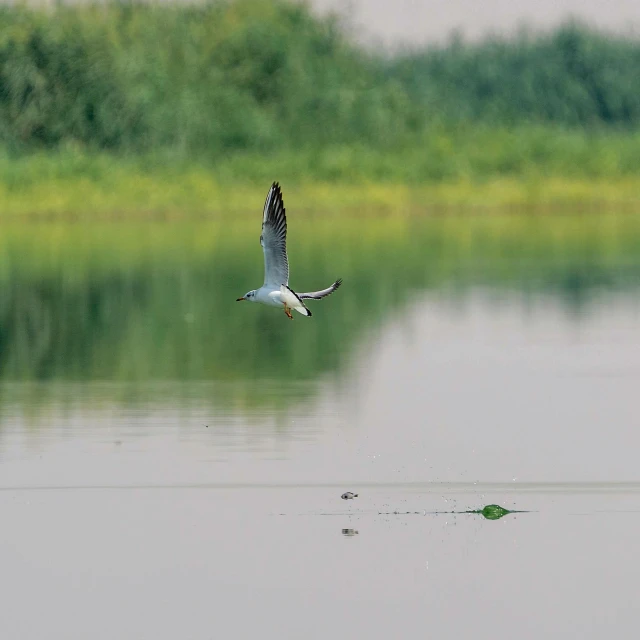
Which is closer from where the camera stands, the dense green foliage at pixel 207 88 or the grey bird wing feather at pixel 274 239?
the grey bird wing feather at pixel 274 239

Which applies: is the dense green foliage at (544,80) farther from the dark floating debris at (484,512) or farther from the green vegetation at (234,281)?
the dark floating debris at (484,512)

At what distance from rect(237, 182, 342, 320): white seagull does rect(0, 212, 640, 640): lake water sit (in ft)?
4.55

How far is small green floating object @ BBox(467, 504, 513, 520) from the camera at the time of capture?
1333cm

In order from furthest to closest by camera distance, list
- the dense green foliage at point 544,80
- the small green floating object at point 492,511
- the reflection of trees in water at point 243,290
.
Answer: the dense green foliage at point 544,80, the reflection of trees in water at point 243,290, the small green floating object at point 492,511

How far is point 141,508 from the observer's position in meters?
13.8

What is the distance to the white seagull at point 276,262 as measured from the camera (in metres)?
15.2

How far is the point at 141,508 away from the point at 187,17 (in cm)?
6912

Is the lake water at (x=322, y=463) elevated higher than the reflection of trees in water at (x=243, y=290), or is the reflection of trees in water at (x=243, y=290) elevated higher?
the reflection of trees in water at (x=243, y=290)

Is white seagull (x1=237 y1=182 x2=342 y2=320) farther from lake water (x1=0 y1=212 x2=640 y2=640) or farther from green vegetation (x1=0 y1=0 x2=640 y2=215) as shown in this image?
green vegetation (x1=0 y1=0 x2=640 y2=215)

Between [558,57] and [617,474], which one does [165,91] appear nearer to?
[558,57]

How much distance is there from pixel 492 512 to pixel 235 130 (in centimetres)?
5452

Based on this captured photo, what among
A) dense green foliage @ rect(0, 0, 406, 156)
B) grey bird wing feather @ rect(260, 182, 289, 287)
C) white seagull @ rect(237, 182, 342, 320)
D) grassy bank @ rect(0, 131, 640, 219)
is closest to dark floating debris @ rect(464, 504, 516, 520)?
A: white seagull @ rect(237, 182, 342, 320)

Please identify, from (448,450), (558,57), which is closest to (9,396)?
(448,450)

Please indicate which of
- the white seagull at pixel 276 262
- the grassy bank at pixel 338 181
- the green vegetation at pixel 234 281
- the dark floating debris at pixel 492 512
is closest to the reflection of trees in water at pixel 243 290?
the green vegetation at pixel 234 281
